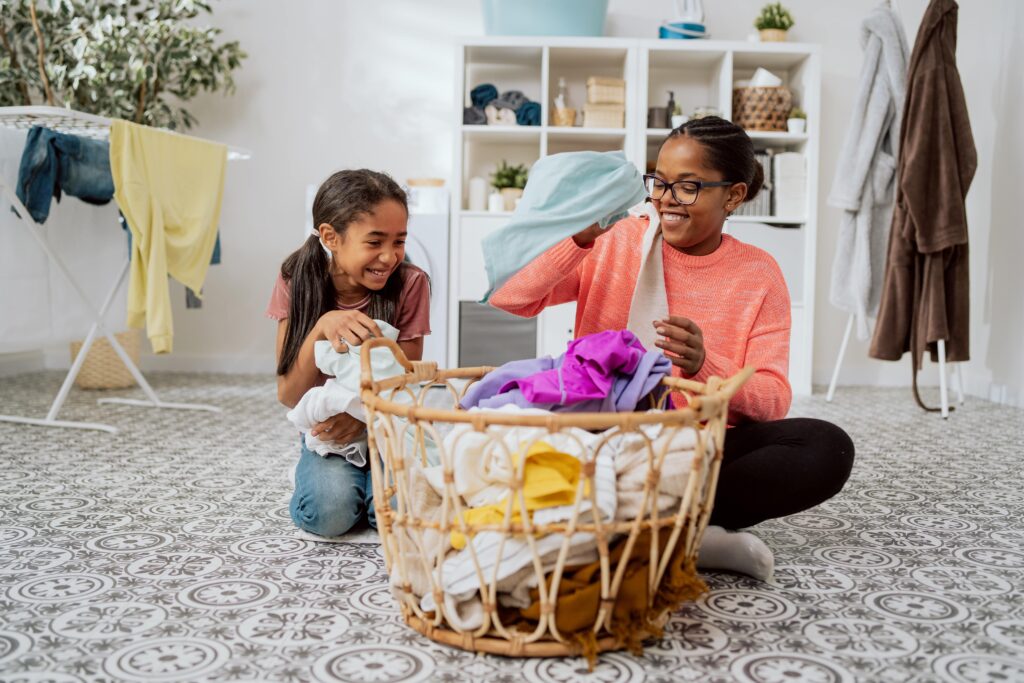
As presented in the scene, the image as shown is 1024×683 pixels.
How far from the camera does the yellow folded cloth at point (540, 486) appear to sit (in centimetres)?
104

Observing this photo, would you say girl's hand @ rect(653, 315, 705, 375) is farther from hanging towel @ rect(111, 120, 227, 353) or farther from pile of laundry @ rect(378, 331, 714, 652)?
hanging towel @ rect(111, 120, 227, 353)

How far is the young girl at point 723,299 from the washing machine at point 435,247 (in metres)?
2.13

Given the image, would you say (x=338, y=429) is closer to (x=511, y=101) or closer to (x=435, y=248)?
(x=435, y=248)

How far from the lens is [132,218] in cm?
255

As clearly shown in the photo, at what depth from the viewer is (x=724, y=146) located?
1497mm

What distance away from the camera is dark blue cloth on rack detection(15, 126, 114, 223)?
2.39 m

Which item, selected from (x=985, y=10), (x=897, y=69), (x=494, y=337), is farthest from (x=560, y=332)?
(x=985, y=10)

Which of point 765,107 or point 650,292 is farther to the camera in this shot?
point 765,107

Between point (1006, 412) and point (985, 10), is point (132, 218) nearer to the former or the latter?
point (1006, 412)

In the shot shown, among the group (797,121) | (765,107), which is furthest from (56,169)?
(797,121)

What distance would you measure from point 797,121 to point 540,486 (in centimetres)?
310

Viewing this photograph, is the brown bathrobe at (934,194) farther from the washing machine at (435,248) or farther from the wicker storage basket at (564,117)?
the washing machine at (435,248)

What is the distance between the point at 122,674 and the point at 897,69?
3.15 meters

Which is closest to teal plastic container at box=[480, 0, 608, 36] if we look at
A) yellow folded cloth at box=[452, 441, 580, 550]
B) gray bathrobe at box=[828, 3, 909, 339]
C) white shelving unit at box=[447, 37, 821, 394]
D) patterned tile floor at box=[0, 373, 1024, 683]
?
white shelving unit at box=[447, 37, 821, 394]
